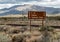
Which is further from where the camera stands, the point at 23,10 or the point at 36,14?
the point at 23,10

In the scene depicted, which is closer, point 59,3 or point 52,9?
point 59,3

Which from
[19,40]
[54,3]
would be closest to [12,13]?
[54,3]

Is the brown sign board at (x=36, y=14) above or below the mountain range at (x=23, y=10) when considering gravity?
above

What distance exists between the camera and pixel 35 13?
3372 centimetres

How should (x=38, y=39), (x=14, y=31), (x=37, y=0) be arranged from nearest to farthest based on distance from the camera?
(x=38, y=39)
(x=14, y=31)
(x=37, y=0)

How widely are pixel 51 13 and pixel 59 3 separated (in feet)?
45.3

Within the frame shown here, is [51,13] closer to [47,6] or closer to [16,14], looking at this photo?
[47,6]

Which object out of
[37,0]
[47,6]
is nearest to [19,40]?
[37,0]

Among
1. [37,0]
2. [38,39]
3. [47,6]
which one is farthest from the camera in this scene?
[47,6]

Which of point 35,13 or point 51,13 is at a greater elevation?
point 35,13

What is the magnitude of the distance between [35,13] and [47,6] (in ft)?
145

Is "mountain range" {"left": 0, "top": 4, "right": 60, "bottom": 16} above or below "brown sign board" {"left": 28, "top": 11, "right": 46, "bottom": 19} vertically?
below

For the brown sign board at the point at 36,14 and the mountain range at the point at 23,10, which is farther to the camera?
the mountain range at the point at 23,10

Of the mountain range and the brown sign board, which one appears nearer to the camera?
the brown sign board
